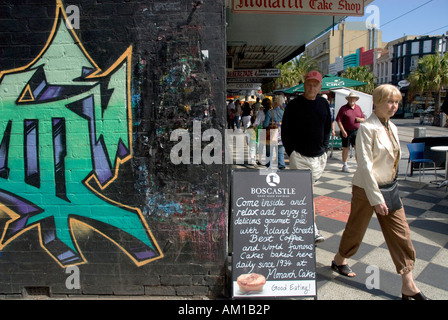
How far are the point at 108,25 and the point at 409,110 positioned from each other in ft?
177

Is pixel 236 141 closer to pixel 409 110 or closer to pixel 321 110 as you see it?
pixel 321 110

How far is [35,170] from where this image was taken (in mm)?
3131

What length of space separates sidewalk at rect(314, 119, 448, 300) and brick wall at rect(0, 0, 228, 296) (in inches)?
49.7

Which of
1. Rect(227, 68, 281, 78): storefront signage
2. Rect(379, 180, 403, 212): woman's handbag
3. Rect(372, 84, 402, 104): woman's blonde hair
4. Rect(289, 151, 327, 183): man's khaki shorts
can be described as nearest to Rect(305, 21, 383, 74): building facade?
Rect(227, 68, 281, 78): storefront signage

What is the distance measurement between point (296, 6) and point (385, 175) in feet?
10.9

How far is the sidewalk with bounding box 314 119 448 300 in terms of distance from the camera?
3.20 metres

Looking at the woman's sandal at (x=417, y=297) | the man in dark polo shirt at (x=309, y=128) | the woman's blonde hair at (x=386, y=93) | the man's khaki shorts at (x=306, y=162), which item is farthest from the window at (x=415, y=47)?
the woman's sandal at (x=417, y=297)

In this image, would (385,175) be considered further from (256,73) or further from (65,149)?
(256,73)

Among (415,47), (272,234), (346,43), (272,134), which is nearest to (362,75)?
(415,47)

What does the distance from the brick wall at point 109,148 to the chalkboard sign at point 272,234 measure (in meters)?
0.23

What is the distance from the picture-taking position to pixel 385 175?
10.1ft

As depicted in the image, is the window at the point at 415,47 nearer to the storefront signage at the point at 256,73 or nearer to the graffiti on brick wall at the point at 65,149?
the storefront signage at the point at 256,73

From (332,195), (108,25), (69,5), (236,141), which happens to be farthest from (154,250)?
(236,141)

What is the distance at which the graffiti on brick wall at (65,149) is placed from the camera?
3053mm
